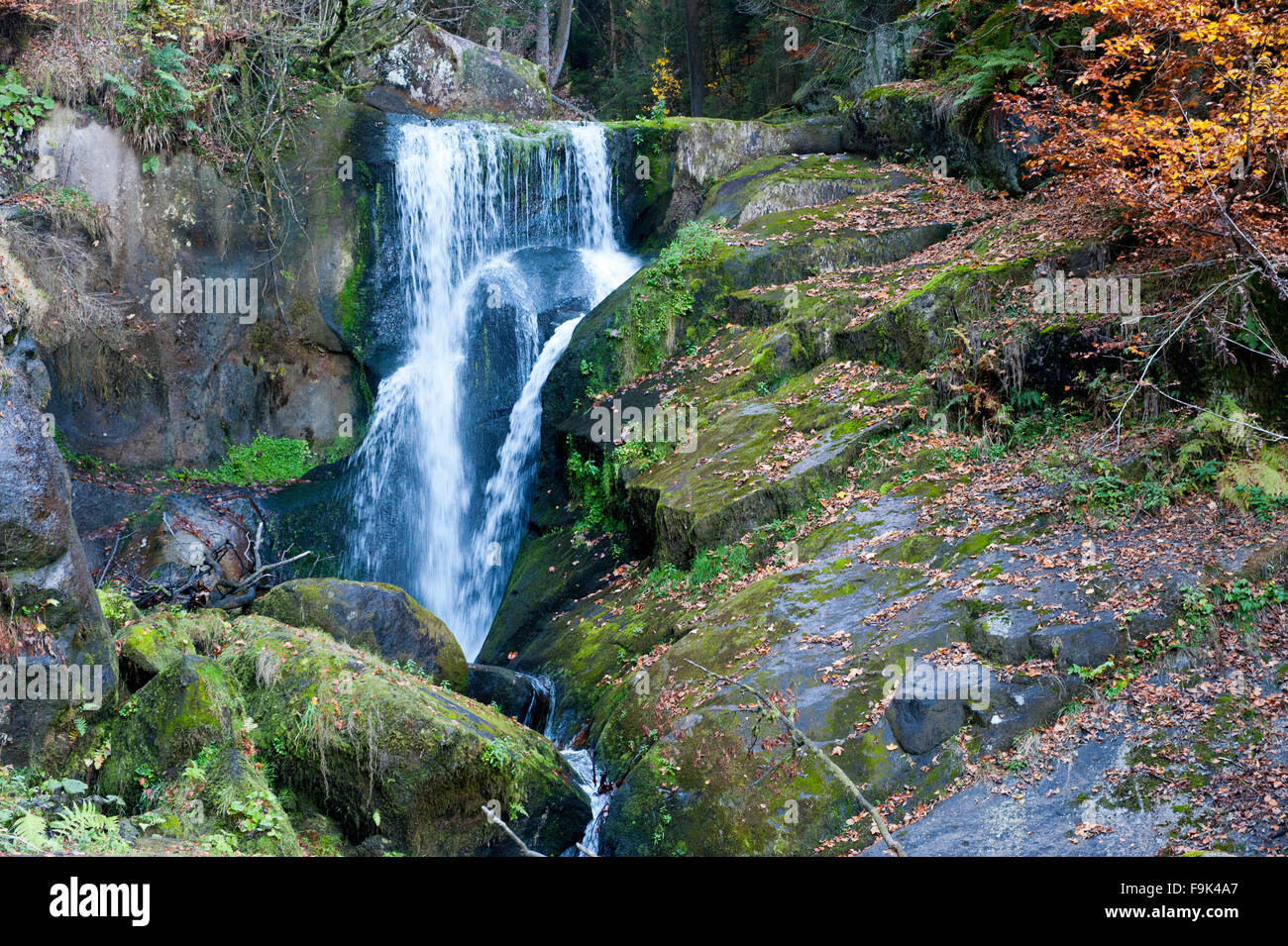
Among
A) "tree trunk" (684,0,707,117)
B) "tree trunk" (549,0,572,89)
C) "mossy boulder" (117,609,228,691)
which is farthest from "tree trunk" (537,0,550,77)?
"mossy boulder" (117,609,228,691)

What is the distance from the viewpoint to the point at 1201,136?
8.07 meters

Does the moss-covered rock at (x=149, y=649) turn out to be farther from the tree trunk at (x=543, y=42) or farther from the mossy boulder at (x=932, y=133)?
the tree trunk at (x=543, y=42)

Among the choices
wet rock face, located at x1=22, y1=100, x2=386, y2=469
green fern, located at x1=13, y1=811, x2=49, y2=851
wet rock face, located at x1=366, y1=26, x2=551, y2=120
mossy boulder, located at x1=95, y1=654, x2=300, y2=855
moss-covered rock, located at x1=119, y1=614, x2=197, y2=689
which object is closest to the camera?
green fern, located at x1=13, y1=811, x2=49, y2=851

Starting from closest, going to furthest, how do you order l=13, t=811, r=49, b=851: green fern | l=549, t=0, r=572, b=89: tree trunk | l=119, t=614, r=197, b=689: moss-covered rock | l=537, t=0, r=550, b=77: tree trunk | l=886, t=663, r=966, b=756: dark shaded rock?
1. l=13, t=811, r=49, b=851: green fern
2. l=886, t=663, r=966, b=756: dark shaded rock
3. l=119, t=614, r=197, b=689: moss-covered rock
4. l=549, t=0, r=572, b=89: tree trunk
5. l=537, t=0, r=550, b=77: tree trunk

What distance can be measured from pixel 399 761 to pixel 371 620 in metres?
2.75

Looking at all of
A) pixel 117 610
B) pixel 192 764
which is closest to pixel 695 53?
pixel 117 610

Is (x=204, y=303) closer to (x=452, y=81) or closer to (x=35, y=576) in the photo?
(x=452, y=81)

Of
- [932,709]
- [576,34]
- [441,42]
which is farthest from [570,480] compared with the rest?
Result: [576,34]

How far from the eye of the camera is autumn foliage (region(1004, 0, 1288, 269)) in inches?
299

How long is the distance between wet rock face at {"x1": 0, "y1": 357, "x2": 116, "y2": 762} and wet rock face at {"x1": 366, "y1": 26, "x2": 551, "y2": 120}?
45.2 ft

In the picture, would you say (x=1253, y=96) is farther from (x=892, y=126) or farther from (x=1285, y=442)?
(x=892, y=126)

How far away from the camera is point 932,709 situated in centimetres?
649

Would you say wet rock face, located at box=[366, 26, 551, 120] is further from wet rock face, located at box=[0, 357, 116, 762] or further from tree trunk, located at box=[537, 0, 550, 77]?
wet rock face, located at box=[0, 357, 116, 762]

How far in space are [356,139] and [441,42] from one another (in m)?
4.77
